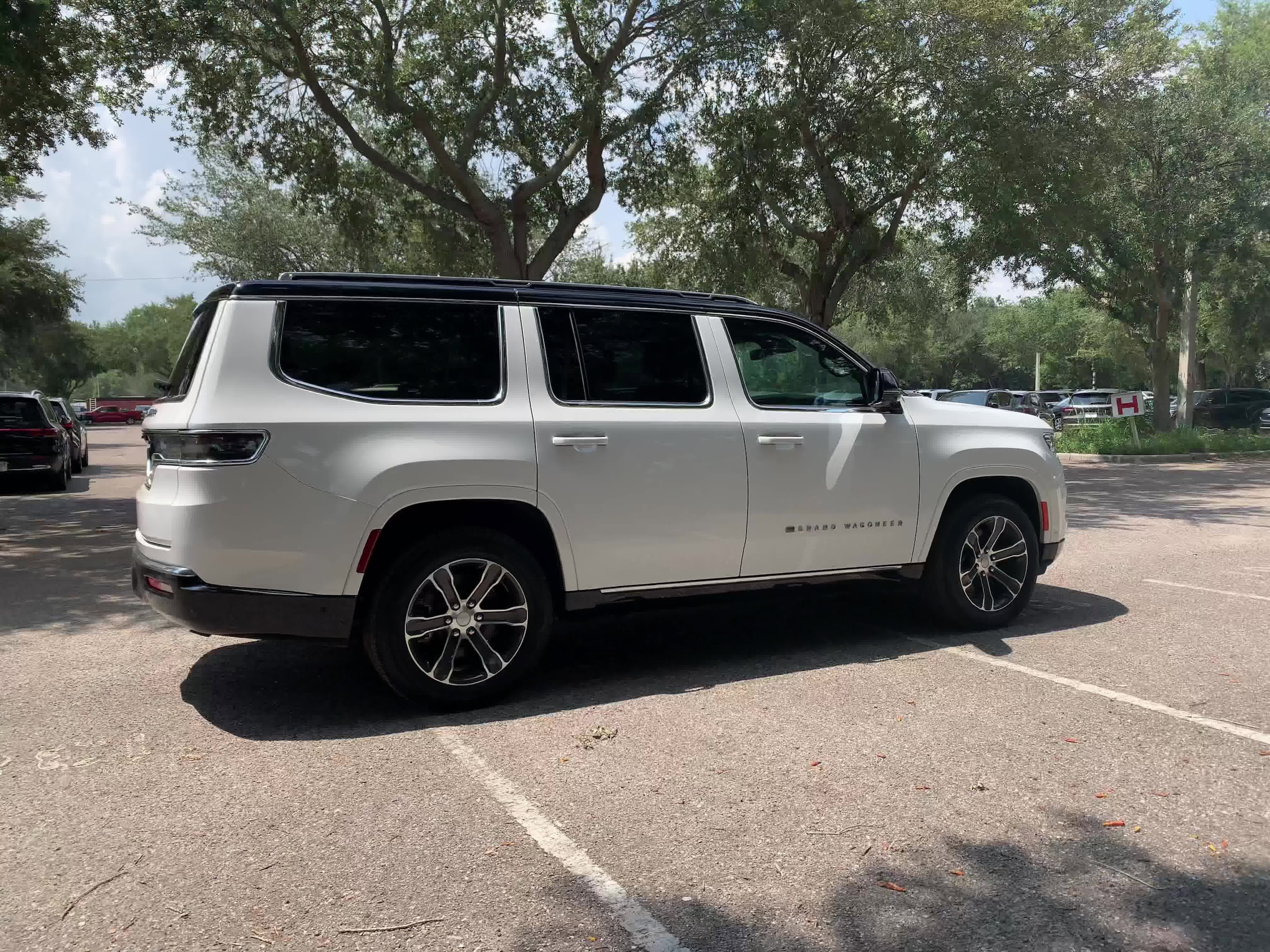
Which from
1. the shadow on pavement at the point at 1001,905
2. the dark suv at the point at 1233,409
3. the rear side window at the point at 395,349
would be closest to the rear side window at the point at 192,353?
the rear side window at the point at 395,349

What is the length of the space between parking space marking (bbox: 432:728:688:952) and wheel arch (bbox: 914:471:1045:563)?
3044mm

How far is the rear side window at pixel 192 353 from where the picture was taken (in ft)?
15.0

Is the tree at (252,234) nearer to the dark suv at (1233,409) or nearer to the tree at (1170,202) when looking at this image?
the tree at (1170,202)

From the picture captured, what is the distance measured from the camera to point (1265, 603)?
7.04m

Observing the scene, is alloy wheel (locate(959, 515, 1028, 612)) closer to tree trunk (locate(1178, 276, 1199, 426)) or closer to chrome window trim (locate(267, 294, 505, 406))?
chrome window trim (locate(267, 294, 505, 406))

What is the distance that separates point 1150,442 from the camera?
2369 centimetres

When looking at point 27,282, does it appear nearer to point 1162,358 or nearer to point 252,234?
point 252,234

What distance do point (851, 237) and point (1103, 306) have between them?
12.2m

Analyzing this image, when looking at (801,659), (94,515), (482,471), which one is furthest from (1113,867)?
(94,515)

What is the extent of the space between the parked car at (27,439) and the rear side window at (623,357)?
Answer: 45.9 feet

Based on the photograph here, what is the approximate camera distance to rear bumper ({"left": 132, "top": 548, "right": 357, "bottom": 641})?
14.1ft

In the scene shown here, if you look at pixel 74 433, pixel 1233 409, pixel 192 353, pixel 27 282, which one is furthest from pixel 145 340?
pixel 192 353

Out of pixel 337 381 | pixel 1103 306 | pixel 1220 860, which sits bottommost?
pixel 1220 860

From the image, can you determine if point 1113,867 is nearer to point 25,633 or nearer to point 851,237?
point 25,633
